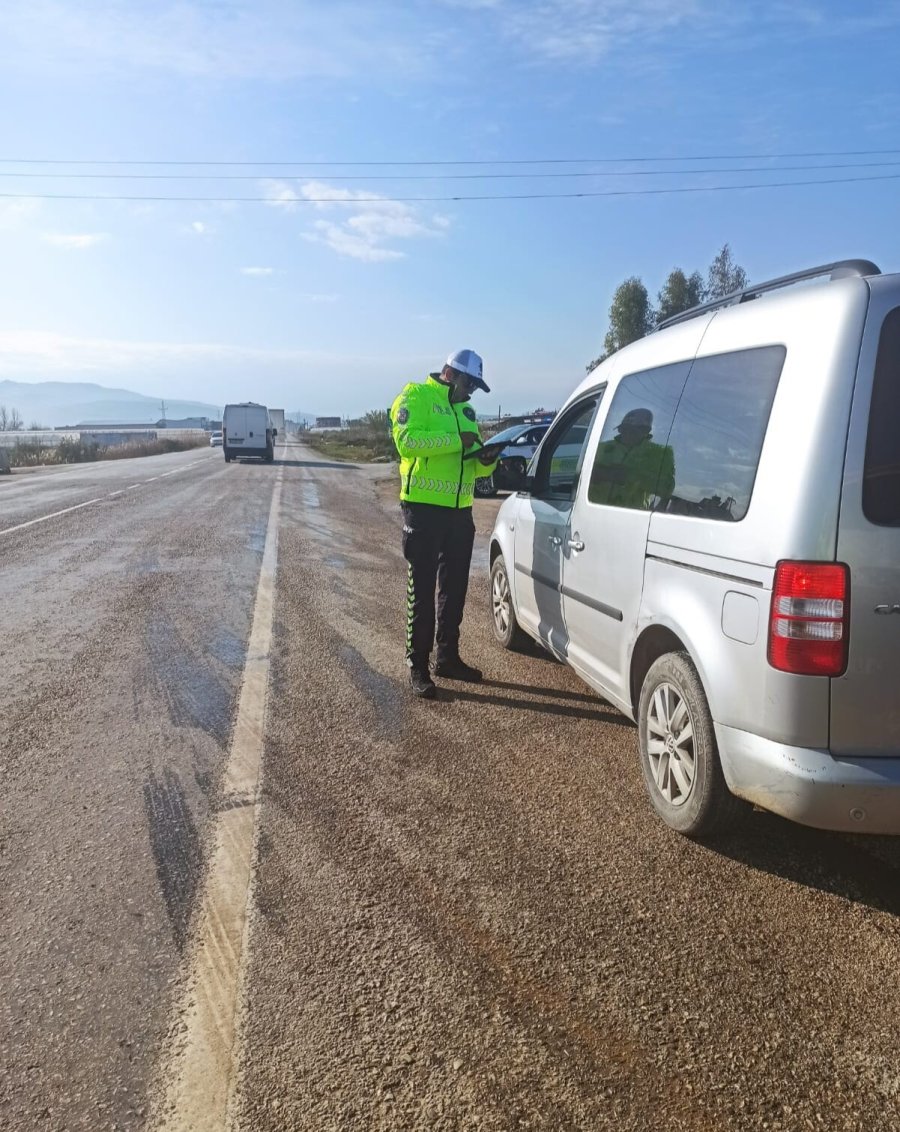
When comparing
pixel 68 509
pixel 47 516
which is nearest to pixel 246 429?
pixel 68 509

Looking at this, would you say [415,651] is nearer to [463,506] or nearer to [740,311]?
[463,506]

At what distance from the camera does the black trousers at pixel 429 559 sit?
5.15 metres

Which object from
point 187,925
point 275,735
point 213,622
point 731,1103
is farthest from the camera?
point 213,622

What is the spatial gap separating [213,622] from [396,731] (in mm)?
2998

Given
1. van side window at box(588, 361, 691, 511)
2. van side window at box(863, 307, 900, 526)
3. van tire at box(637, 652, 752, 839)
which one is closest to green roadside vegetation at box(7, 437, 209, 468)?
van side window at box(588, 361, 691, 511)

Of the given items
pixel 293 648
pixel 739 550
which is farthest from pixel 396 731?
pixel 739 550

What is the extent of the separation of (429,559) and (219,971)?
9.98ft

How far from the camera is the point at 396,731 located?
4480mm

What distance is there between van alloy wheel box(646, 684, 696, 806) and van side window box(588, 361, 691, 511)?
796 millimetres

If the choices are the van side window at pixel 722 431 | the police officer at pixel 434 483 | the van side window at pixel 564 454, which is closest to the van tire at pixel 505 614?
the police officer at pixel 434 483

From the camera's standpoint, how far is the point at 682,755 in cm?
326

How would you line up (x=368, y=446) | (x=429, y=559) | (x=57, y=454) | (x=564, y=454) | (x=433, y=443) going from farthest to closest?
(x=368, y=446)
(x=57, y=454)
(x=429, y=559)
(x=564, y=454)
(x=433, y=443)

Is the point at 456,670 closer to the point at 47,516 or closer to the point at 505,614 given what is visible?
the point at 505,614

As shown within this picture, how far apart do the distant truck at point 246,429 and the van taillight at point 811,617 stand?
38178 millimetres
